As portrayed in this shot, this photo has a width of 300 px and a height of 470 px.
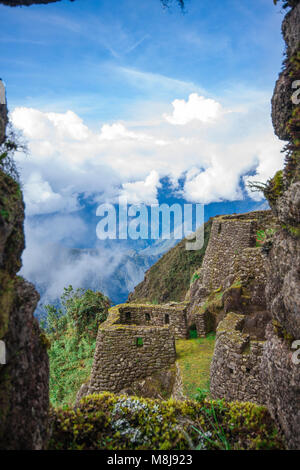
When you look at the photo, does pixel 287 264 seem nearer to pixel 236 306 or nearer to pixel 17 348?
pixel 17 348

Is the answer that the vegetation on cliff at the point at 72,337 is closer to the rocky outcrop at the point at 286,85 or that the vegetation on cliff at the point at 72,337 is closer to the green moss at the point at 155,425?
the green moss at the point at 155,425

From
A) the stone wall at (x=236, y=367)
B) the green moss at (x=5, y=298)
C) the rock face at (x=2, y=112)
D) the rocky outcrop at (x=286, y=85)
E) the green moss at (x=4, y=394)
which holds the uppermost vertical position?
the rocky outcrop at (x=286, y=85)

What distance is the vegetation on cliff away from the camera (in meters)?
11.6

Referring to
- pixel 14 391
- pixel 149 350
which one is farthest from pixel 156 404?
pixel 149 350

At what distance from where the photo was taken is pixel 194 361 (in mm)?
10336

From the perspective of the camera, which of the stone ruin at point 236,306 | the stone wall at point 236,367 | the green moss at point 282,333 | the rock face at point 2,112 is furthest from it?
the stone ruin at point 236,306

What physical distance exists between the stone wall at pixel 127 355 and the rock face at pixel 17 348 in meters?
6.44

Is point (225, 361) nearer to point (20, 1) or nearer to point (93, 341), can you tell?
point (93, 341)

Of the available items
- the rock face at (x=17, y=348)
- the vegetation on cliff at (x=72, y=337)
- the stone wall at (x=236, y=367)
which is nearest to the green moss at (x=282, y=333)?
the stone wall at (x=236, y=367)

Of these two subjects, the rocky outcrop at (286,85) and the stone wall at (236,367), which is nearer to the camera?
the rocky outcrop at (286,85)

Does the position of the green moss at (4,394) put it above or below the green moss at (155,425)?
above

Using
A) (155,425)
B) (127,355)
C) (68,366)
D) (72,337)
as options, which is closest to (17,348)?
(155,425)

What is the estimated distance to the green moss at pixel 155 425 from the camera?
12.7 ft

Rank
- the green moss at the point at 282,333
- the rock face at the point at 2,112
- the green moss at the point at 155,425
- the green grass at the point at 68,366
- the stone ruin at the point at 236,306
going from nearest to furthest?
the rock face at the point at 2,112 → the green moss at the point at 155,425 → the green moss at the point at 282,333 → the stone ruin at the point at 236,306 → the green grass at the point at 68,366
